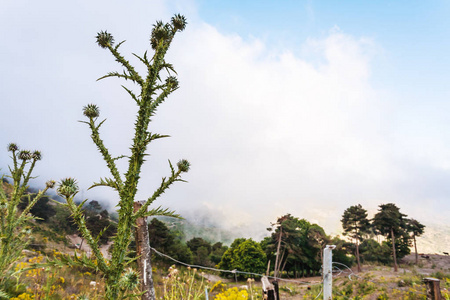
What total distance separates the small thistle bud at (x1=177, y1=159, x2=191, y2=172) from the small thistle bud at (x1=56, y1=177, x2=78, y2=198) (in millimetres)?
739

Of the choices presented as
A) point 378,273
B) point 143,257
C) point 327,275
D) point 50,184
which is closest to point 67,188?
point 143,257

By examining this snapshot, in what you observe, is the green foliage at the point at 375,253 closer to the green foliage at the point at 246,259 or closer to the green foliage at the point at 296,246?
the green foliage at the point at 296,246

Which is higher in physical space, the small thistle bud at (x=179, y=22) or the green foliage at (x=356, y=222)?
the green foliage at (x=356, y=222)

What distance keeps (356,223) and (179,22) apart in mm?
37736

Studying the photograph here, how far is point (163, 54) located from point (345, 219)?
124 feet

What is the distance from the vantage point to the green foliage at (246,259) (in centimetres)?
3450

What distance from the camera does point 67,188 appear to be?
1.49m

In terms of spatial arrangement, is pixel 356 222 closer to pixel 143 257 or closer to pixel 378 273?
pixel 378 273

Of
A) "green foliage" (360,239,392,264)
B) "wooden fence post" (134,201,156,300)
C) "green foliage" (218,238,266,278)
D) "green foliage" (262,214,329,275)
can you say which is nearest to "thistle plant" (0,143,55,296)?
"wooden fence post" (134,201,156,300)

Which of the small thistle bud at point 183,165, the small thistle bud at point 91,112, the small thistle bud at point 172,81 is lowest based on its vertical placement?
the small thistle bud at point 183,165

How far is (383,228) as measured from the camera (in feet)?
103

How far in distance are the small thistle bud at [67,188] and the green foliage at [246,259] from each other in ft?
121

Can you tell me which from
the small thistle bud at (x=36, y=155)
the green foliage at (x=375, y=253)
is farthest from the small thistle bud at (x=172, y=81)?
the green foliage at (x=375, y=253)

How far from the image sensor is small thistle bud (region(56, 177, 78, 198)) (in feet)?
4.77
